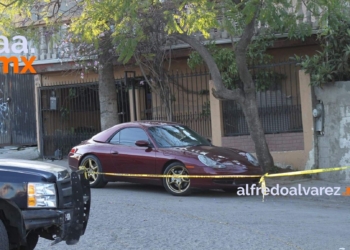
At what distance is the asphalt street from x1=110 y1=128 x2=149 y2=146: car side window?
1.09m

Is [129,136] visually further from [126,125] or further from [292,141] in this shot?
[292,141]

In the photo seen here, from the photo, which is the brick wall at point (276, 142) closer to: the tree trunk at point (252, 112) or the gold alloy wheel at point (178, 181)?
the tree trunk at point (252, 112)

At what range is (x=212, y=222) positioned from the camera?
9.12 metres

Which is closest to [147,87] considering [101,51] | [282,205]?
[101,51]

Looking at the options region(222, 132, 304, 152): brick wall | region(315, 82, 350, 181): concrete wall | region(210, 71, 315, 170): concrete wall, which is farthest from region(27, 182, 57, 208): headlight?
region(222, 132, 304, 152): brick wall

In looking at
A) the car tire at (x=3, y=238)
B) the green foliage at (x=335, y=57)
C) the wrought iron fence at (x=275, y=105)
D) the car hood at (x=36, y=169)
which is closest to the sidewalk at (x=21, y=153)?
the wrought iron fence at (x=275, y=105)

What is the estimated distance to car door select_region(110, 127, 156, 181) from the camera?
12.1m

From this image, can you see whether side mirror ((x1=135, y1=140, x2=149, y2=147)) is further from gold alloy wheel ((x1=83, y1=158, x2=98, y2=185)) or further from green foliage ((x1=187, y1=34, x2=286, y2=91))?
green foliage ((x1=187, y1=34, x2=286, y2=91))

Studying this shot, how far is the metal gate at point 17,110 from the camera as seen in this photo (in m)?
22.3

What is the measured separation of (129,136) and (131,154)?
555 mm

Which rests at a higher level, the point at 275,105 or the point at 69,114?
the point at 69,114

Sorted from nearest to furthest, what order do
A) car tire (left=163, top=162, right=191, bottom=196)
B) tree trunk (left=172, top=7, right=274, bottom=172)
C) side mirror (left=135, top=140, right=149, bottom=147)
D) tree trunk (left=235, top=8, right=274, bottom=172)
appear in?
car tire (left=163, top=162, right=191, bottom=196)
side mirror (left=135, top=140, right=149, bottom=147)
tree trunk (left=235, top=8, right=274, bottom=172)
tree trunk (left=172, top=7, right=274, bottom=172)

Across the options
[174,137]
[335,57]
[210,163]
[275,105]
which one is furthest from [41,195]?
[275,105]

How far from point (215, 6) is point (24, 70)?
9.49 m
